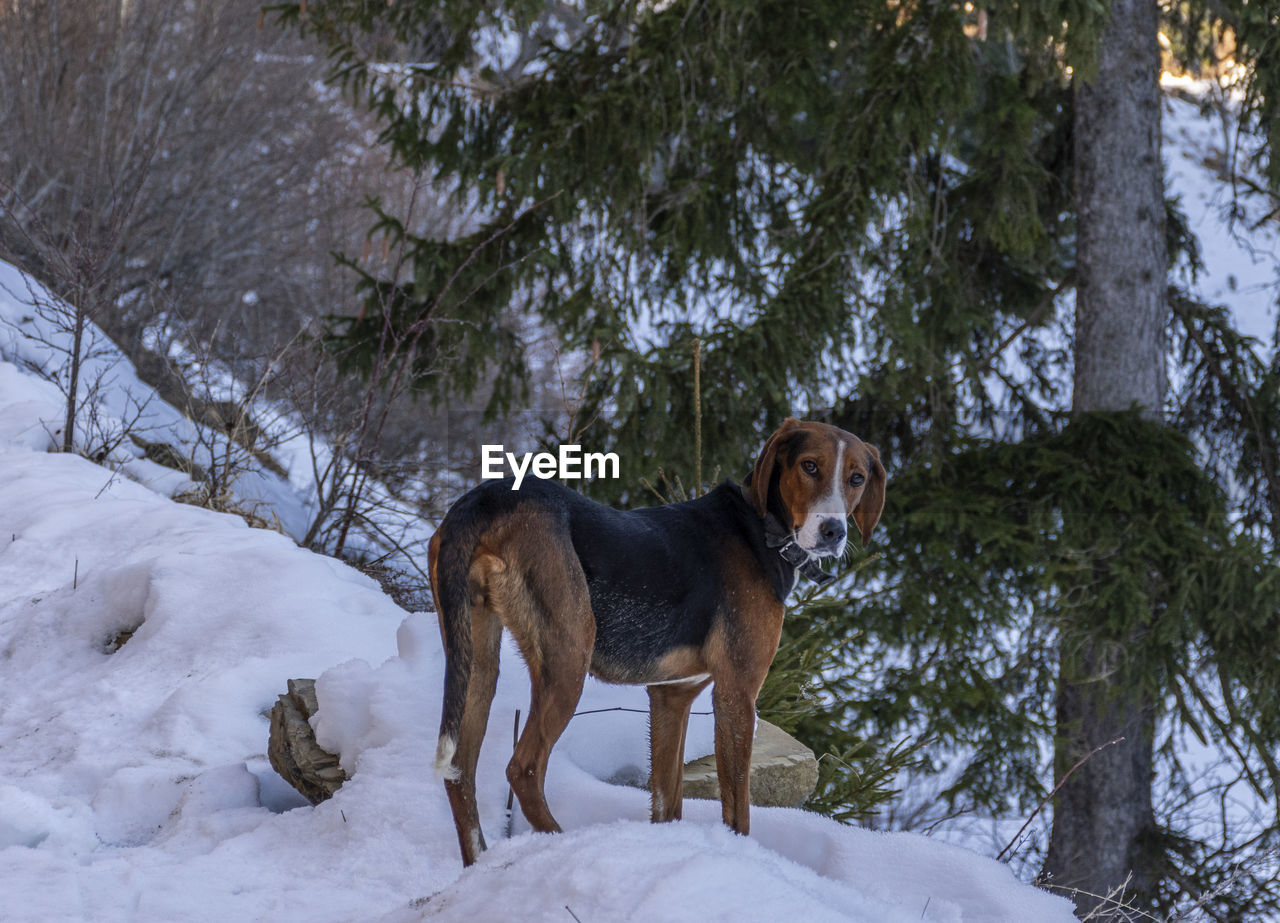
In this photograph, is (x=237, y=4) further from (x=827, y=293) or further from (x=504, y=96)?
(x=827, y=293)

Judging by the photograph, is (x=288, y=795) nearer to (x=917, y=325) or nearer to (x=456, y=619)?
(x=456, y=619)

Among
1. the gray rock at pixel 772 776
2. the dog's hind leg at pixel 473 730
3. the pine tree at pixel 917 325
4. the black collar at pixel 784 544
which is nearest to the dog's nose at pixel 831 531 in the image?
the black collar at pixel 784 544

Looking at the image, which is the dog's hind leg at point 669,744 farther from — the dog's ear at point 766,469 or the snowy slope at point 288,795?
the dog's ear at point 766,469

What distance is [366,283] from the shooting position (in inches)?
332

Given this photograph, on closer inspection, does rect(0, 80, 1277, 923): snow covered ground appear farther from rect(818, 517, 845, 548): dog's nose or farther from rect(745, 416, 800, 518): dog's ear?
rect(745, 416, 800, 518): dog's ear

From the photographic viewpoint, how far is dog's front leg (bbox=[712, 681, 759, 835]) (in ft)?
10.6

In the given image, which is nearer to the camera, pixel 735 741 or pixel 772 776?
pixel 735 741

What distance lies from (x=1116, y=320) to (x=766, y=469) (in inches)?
240

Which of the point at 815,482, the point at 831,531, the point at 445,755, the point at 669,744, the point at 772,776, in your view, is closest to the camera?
the point at 445,755

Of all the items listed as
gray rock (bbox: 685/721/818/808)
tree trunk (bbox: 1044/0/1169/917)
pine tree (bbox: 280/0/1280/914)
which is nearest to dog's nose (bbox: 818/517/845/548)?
gray rock (bbox: 685/721/818/808)

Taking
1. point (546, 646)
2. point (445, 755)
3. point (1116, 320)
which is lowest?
point (445, 755)

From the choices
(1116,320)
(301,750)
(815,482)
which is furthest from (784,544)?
(1116,320)

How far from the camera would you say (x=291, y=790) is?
435 cm

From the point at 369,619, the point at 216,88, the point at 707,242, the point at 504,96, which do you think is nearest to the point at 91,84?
the point at 216,88
